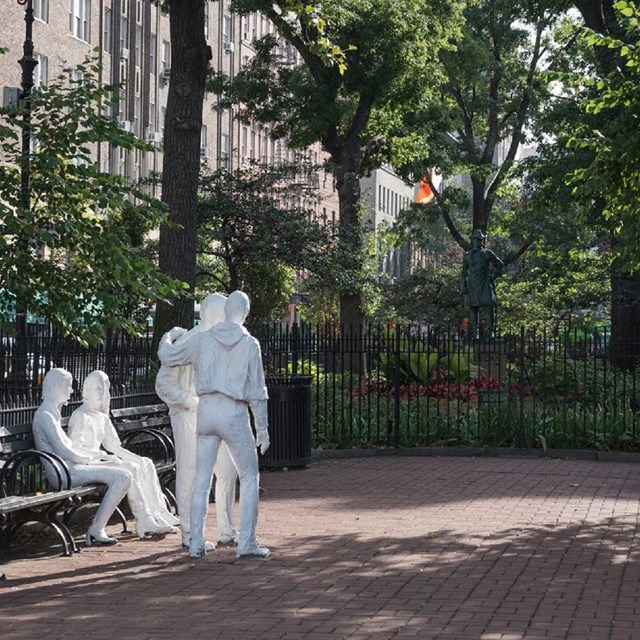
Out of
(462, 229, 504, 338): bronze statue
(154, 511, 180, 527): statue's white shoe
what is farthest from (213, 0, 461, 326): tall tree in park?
(154, 511, 180, 527): statue's white shoe

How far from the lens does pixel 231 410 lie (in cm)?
1081

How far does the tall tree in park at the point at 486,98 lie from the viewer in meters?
46.5

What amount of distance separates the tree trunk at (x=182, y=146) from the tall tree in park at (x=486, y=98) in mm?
24414

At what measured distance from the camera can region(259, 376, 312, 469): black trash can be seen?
1816 cm

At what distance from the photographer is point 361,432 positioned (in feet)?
71.3

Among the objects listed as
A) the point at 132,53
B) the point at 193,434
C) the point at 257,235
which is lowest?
the point at 193,434

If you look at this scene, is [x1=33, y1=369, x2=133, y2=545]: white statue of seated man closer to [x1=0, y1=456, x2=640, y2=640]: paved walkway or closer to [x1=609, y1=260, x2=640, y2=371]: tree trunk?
[x1=0, y1=456, x2=640, y2=640]: paved walkway

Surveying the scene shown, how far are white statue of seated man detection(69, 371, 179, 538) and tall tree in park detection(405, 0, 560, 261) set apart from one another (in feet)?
107

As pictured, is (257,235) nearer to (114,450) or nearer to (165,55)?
(114,450)

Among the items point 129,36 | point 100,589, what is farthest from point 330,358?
point 129,36

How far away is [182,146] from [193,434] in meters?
9.05

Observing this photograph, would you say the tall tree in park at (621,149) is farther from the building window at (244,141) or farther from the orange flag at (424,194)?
the building window at (244,141)

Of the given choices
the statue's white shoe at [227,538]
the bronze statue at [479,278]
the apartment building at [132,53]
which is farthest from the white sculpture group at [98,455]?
the apartment building at [132,53]

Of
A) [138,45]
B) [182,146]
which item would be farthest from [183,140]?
[138,45]
